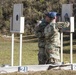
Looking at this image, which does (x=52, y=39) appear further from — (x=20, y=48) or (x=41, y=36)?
(x=20, y=48)

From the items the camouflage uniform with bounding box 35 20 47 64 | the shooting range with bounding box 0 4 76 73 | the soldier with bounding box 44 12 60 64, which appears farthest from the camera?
the camouflage uniform with bounding box 35 20 47 64

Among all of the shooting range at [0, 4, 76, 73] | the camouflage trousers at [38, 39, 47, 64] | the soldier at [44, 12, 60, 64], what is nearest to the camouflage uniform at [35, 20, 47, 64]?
the camouflage trousers at [38, 39, 47, 64]

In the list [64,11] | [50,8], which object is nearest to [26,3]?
[50,8]

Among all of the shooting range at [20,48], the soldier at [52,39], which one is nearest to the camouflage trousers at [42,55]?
the soldier at [52,39]

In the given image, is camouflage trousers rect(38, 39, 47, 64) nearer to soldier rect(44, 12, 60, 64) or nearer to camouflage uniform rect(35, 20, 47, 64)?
camouflage uniform rect(35, 20, 47, 64)

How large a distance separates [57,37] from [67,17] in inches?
75.5

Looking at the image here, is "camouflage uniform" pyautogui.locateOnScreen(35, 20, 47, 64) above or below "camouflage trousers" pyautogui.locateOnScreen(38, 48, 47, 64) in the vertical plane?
above

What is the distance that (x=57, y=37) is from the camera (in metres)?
10.1

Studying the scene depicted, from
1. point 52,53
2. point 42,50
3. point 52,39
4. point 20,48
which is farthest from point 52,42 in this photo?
point 20,48

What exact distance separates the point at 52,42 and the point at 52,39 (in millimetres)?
76

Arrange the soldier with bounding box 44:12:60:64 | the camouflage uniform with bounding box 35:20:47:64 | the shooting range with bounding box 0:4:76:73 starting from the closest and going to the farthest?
the shooting range with bounding box 0:4:76:73 < the soldier with bounding box 44:12:60:64 < the camouflage uniform with bounding box 35:20:47:64

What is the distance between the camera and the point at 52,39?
1009 cm

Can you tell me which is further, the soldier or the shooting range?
the soldier

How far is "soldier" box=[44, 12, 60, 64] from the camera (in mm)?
10000
